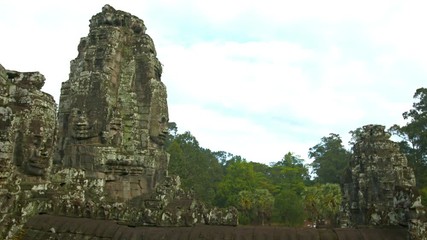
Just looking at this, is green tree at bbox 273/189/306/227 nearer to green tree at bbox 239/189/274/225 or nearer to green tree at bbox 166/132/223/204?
green tree at bbox 239/189/274/225

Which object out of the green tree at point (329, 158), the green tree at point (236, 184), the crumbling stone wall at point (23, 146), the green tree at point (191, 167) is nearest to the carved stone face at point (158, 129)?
the crumbling stone wall at point (23, 146)

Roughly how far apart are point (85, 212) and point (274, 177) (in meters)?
73.5

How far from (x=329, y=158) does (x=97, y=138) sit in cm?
6736

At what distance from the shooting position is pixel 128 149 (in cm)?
1516

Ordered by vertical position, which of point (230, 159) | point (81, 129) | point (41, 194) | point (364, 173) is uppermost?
point (230, 159)

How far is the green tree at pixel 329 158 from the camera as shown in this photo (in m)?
74.4

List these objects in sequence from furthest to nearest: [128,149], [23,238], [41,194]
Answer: [128,149] → [41,194] → [23,238]

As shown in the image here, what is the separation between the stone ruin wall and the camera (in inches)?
283

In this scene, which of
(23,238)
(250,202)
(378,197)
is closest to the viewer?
(23,238)

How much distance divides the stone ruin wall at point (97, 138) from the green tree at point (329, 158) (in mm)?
59339

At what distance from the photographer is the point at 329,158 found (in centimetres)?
7694

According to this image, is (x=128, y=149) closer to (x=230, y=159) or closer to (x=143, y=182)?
(x=143, y=182)

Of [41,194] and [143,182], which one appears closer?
[41,194]

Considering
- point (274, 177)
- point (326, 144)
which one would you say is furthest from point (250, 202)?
point (326, 144)
